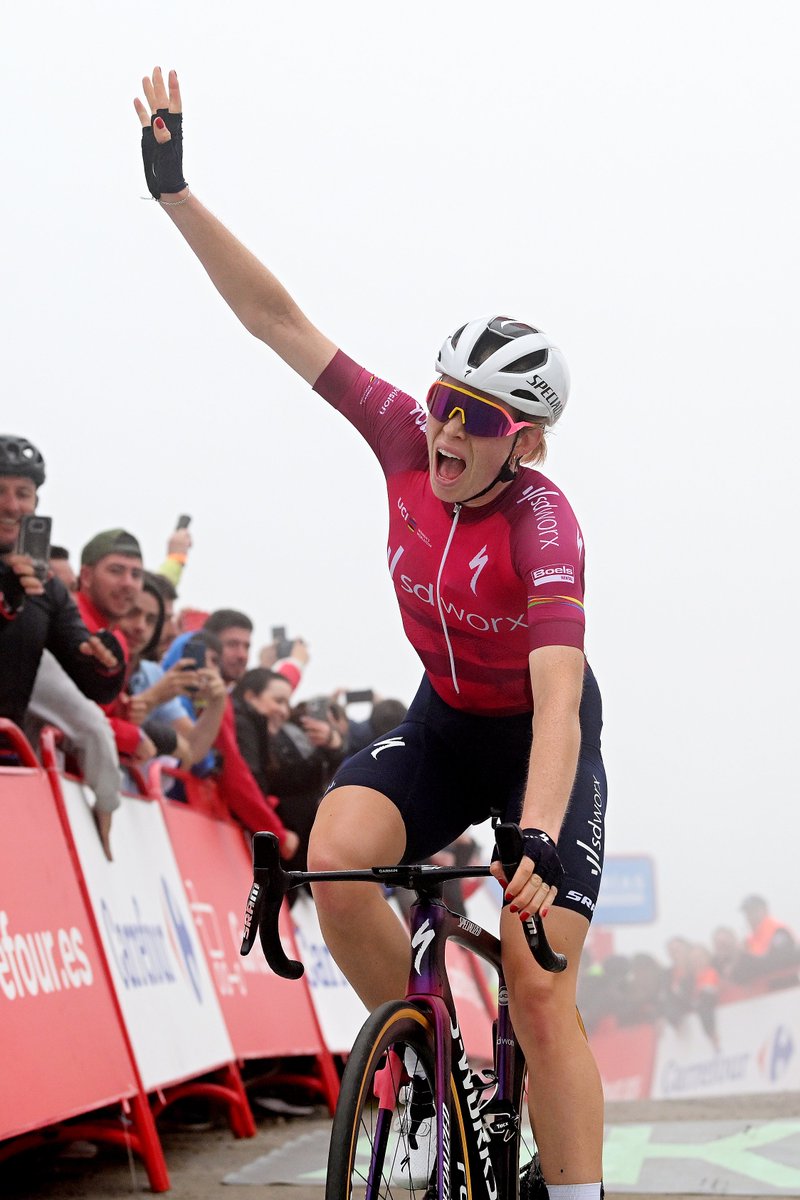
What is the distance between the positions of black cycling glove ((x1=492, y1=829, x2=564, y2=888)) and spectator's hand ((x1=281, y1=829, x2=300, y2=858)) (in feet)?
18.7

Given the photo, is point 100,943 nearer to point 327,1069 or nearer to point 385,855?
point 385,855

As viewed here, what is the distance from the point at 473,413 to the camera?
3.77m

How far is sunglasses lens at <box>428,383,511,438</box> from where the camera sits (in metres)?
3.77

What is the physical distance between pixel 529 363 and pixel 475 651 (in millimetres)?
747

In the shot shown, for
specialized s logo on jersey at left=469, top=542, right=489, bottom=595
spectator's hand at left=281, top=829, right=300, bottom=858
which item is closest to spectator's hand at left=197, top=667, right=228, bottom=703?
spectator's hand at left=281, top=829, right=300, bottom=858

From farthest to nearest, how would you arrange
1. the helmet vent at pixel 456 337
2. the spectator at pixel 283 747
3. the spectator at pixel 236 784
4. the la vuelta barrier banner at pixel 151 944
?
1. the spectator at pixel 283 747
2. the spectator at pixel 236 784
3. the la vuelta barrier banner at pixel 151 944
4. the helmet vent at pixel 456 337

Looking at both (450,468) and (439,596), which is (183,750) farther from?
(450,468)

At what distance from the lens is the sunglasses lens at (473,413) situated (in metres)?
3.77

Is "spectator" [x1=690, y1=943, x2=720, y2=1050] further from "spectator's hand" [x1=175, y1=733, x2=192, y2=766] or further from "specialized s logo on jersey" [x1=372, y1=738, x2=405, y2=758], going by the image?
"specialized s logo on jersey" [x1=372, y1=738, x2=405, y2=758]

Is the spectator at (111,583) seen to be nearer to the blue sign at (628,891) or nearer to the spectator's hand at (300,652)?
the spectator's hand at (300,652)

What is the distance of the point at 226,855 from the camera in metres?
→ 8.51

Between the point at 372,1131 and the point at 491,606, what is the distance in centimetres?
131

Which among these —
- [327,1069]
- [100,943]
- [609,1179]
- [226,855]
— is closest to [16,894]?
[100,943]

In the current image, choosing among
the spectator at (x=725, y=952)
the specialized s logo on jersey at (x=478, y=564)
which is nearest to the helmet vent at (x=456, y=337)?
the specialized s logo on jersey at (x=478, y=564)
